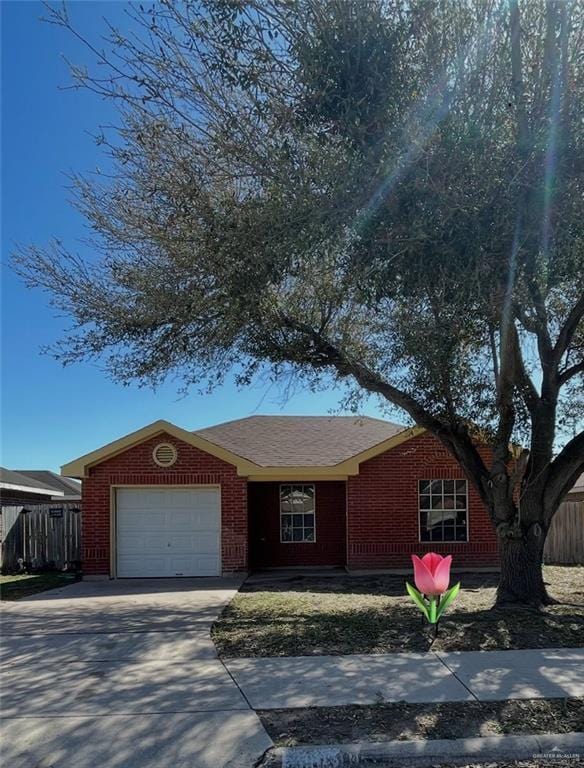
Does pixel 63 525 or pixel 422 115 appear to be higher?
pixel 422 115

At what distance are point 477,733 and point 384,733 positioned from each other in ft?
2.21

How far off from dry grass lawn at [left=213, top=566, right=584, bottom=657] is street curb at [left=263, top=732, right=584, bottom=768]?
2534 millimetres

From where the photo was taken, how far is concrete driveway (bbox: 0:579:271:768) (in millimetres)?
4758

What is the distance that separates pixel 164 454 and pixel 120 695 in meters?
9.62

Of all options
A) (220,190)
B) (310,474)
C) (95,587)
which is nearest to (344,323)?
(220,190)

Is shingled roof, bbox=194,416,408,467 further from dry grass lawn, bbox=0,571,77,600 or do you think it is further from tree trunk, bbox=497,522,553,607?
tree trunk, bbox=497,522,553,607

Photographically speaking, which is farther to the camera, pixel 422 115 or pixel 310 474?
pixel 310 474

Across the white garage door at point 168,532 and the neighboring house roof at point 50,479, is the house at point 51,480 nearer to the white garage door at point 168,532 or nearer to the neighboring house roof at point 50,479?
the neighboring house roof at point 50,479

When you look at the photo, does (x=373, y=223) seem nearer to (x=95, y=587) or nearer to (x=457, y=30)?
(x=457, y=30)

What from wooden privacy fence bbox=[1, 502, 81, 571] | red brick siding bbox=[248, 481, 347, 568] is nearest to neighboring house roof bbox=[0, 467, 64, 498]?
wooden privacy fence bbox=[1, 502, 81, 571]

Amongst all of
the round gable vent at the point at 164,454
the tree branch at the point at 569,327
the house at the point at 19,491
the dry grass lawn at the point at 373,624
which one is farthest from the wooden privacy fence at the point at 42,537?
the tree branch at the point at 569,327

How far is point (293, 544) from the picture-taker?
56.4ft

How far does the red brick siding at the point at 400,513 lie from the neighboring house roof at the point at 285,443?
0.41 meters

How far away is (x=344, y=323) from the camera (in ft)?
35.7
